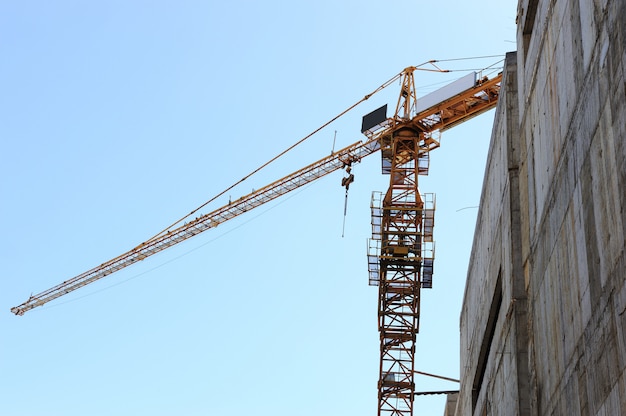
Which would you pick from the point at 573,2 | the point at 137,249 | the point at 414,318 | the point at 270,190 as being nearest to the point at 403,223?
the point at 414,318

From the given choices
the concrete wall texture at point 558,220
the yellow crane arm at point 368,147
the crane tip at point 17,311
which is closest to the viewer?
the concrete wall texture at point 558,220

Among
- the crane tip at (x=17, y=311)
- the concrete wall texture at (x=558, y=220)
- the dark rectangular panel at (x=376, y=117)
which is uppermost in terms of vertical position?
the dark rectangular panel at (x=376, y=117)

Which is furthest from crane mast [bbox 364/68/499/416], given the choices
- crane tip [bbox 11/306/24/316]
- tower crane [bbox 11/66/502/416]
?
crane tip [bbox 11/306/24/316]

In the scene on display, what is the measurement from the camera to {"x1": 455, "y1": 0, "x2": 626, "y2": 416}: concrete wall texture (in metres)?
16.7

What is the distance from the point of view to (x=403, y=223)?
66625 millimetres

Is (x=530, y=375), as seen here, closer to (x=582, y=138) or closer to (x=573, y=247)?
(x=573, y=247)

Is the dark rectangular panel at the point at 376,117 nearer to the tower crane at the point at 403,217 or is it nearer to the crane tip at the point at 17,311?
the tower crane at the point at 403,217

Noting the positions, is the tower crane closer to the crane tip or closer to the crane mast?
the crane mast

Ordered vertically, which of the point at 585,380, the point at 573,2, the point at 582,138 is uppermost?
the point at 573,2

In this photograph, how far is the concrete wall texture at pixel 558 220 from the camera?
54.8 ft

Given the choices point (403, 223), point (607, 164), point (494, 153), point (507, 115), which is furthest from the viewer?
point (403, 223)

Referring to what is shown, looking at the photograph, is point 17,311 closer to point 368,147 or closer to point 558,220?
point 368,147

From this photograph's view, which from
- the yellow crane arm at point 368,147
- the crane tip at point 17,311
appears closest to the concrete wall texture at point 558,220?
the yellow crane arm at point 368,147

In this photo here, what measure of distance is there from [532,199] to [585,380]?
8076 millimetres
